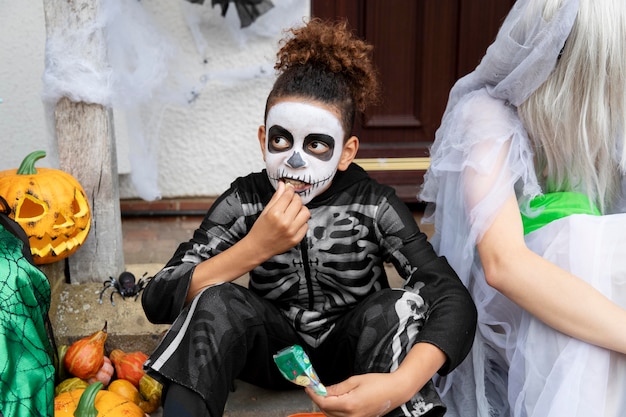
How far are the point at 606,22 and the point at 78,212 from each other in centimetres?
166

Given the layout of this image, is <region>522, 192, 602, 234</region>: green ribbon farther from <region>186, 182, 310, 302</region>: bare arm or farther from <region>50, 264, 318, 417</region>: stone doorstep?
<region>50, 264, 318, 417</region>: stone doorstep

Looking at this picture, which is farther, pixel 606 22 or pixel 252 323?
pixel 252 323

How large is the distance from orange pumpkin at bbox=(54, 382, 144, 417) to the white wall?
52.8 inches

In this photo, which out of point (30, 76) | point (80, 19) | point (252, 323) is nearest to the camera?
point (252, 323)

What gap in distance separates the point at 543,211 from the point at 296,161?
622mm

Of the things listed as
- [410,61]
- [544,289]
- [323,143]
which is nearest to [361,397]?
[544,289]

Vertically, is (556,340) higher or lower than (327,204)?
lower

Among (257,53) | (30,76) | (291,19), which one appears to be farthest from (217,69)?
(30,76)

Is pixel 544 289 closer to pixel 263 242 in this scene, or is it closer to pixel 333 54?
pixel 263 242

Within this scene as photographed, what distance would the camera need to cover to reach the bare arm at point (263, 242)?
1690 mm

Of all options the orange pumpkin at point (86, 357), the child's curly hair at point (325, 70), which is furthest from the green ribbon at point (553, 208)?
the orange pumpkin at point (86, 357)

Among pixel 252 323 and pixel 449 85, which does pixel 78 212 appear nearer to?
pixel 252 323

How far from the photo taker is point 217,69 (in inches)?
129

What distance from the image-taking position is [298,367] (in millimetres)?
1515
